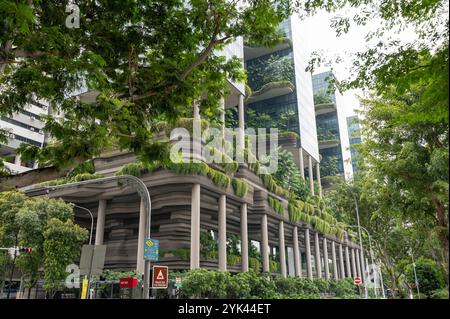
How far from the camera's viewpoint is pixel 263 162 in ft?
123

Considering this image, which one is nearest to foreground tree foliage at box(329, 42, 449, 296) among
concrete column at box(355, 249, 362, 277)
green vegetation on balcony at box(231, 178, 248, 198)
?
green vegetation on balcony at box(231, 178, 248, 198)

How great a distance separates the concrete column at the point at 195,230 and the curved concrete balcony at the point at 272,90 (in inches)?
1137

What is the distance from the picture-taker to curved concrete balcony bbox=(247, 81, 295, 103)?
5012 centimetres

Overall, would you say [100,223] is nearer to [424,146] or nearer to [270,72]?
[424,146]

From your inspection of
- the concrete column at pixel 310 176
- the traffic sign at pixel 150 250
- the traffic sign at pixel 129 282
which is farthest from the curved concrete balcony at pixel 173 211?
the concrete column at pixel 310 176

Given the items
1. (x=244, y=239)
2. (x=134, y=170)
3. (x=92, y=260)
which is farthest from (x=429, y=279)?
(x=134, y=170)

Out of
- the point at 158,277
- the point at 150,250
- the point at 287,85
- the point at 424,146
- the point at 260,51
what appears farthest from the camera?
the point at 260,51

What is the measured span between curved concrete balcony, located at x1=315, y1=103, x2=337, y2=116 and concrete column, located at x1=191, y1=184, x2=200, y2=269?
49.9m

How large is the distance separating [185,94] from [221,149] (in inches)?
820

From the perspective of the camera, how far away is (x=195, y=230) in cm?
2517

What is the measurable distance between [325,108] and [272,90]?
2308 centimetres

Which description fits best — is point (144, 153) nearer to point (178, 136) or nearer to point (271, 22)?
point (271, 22)

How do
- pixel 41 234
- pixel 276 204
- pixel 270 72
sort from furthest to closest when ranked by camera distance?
pixel 270 72
pixel 276 204
pixel 41 234
